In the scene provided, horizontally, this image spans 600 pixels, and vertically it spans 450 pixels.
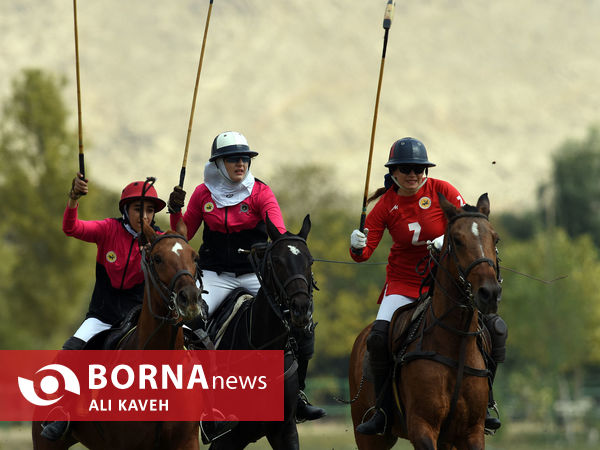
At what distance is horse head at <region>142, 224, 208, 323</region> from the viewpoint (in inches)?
344

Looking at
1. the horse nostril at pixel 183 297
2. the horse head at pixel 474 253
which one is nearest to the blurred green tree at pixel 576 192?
the horse head at pixel 474 253

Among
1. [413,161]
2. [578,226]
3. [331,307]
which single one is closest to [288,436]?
[413,161]

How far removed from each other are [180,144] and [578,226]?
121 m

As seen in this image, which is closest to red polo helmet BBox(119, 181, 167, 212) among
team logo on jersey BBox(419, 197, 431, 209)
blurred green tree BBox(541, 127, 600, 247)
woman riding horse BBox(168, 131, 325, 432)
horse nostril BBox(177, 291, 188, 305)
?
woman riding horse BBox(168, 131, 325, 432)

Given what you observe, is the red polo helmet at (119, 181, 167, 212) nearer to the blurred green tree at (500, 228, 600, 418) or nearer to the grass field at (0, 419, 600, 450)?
the grass field at (0, 419, 600, 450)

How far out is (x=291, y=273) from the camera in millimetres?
9766

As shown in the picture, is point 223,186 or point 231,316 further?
point 223,186

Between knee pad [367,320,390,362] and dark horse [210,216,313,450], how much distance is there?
0.80 metres

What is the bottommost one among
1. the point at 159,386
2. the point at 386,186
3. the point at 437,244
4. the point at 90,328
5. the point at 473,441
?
the point at 473,441

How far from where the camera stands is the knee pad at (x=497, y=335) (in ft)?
33.7

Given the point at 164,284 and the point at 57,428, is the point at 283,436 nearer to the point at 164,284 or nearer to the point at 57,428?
the point at 57,428

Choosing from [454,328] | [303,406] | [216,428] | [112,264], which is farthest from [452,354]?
[112,264]

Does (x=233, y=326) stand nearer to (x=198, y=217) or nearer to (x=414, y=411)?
(x=198, y=217)

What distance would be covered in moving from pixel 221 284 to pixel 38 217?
121 feet
